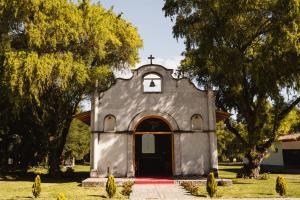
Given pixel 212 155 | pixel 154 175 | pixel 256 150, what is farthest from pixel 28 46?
pixel 256 150

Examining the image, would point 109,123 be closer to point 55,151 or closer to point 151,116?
point 151,116

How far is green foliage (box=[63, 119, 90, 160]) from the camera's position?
41844 mm

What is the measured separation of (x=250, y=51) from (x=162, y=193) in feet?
43.1

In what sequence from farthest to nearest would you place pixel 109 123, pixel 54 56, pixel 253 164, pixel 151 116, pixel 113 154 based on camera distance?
pixel 253 164 < pixel 54 56 < pixel 109 123 < pixel 151 116 < pixel 113 154

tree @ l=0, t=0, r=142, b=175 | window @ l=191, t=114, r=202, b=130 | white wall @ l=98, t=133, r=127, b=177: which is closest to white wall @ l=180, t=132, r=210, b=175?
window @ l=191, t=114, r=202, b=130

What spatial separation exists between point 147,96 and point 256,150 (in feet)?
30.4

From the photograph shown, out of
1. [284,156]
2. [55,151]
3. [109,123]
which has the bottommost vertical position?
[284,156]

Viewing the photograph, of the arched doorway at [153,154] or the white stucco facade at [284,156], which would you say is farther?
the white stucco facade at [284,156]

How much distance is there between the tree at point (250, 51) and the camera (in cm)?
1911

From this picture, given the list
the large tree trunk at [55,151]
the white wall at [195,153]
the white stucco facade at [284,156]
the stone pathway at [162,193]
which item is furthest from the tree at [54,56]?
the white stucco facade at [284,156]

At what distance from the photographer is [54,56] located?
22438 mm

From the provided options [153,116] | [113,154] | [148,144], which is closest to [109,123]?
[113,154]

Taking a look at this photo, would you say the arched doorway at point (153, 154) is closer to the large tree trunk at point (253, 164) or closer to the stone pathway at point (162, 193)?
the stone pathway at point (162, 193)

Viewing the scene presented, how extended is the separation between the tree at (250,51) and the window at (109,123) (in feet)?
23.6
